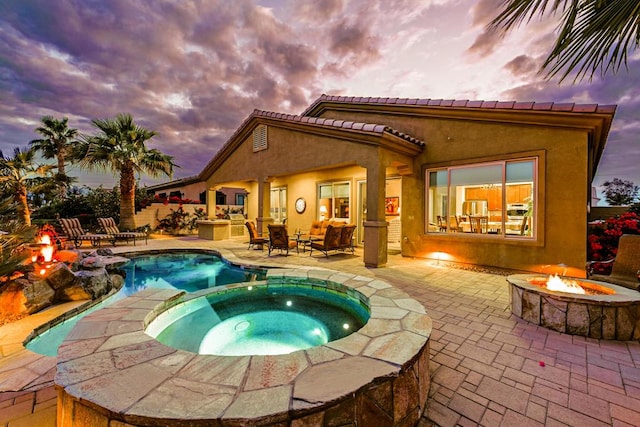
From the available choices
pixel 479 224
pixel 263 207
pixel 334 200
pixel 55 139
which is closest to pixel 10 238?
pixel 263 207

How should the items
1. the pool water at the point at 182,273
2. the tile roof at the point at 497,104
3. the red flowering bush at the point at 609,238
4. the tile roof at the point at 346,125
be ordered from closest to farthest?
the tile roof at the point at 497,104 → the red flowering bush at the point at 609,238 → the pool water at the point at 182,273 → the tile roof at the point at 346,125

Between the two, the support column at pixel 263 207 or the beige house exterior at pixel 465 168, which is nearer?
the beige house exterior at pixel 465 168

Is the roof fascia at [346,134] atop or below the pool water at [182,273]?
atop

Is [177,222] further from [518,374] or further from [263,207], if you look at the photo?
[518,374]

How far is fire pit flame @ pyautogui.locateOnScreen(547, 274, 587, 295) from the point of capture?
12.0ft

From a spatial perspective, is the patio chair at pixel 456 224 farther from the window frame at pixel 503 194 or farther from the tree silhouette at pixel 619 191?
the tree silhouette at pixel 619 191

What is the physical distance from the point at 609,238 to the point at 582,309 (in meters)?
5.12

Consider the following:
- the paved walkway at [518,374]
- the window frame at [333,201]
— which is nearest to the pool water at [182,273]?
the paved walkway at [518,374]

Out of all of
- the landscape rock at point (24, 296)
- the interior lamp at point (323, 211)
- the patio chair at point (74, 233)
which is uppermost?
the interior lamp at point (323, 211)

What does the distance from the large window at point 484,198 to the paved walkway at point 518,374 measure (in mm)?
3465

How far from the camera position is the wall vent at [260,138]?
10672 millimetres

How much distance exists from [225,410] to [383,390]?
1009 millimetres

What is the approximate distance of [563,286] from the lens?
374cm

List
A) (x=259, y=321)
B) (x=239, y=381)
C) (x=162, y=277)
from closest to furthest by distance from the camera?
1. (x=239, y=381)
2. (x=259, y=321)
3. (x=162, y=277)
